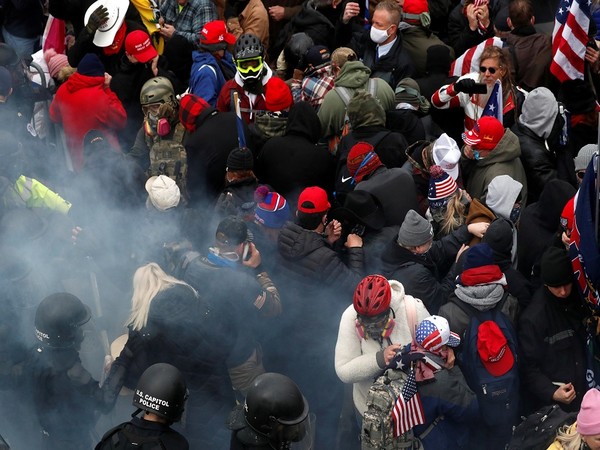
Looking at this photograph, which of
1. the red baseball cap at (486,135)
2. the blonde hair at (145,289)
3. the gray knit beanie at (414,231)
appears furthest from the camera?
the red baseball cap at (486,135)

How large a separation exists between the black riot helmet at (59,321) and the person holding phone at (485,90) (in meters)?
3.92

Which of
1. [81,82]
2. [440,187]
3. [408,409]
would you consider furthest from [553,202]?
[81,82]

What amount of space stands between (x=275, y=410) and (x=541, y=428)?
4.94 ft

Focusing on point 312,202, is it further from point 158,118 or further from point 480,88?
point 480,88

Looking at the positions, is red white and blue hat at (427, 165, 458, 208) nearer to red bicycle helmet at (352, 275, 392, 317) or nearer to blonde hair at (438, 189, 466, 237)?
blonde hair at (438, 189, 466, 237)

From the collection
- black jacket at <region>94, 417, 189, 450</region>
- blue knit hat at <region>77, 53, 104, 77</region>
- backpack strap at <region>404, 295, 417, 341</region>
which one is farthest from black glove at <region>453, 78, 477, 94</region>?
black jacket at <region>94, 417, 189, 450</region>

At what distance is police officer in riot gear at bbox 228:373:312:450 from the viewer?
5.08m

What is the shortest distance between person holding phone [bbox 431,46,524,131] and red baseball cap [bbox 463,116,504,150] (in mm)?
769

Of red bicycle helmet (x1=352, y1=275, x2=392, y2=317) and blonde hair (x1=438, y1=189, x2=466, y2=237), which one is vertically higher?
red bicycle helmet (x1=352, y1=275, x2=392, y2=317)

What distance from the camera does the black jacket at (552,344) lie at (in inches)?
246

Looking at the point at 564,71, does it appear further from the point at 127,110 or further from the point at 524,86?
the point at 127,110

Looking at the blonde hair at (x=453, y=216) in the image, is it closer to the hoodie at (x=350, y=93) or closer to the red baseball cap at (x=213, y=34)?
the hoodie at (x=350, y=93)

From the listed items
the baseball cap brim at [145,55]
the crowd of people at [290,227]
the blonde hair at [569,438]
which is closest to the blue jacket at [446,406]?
the crowd of people at [290,227]

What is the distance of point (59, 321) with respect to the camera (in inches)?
233
